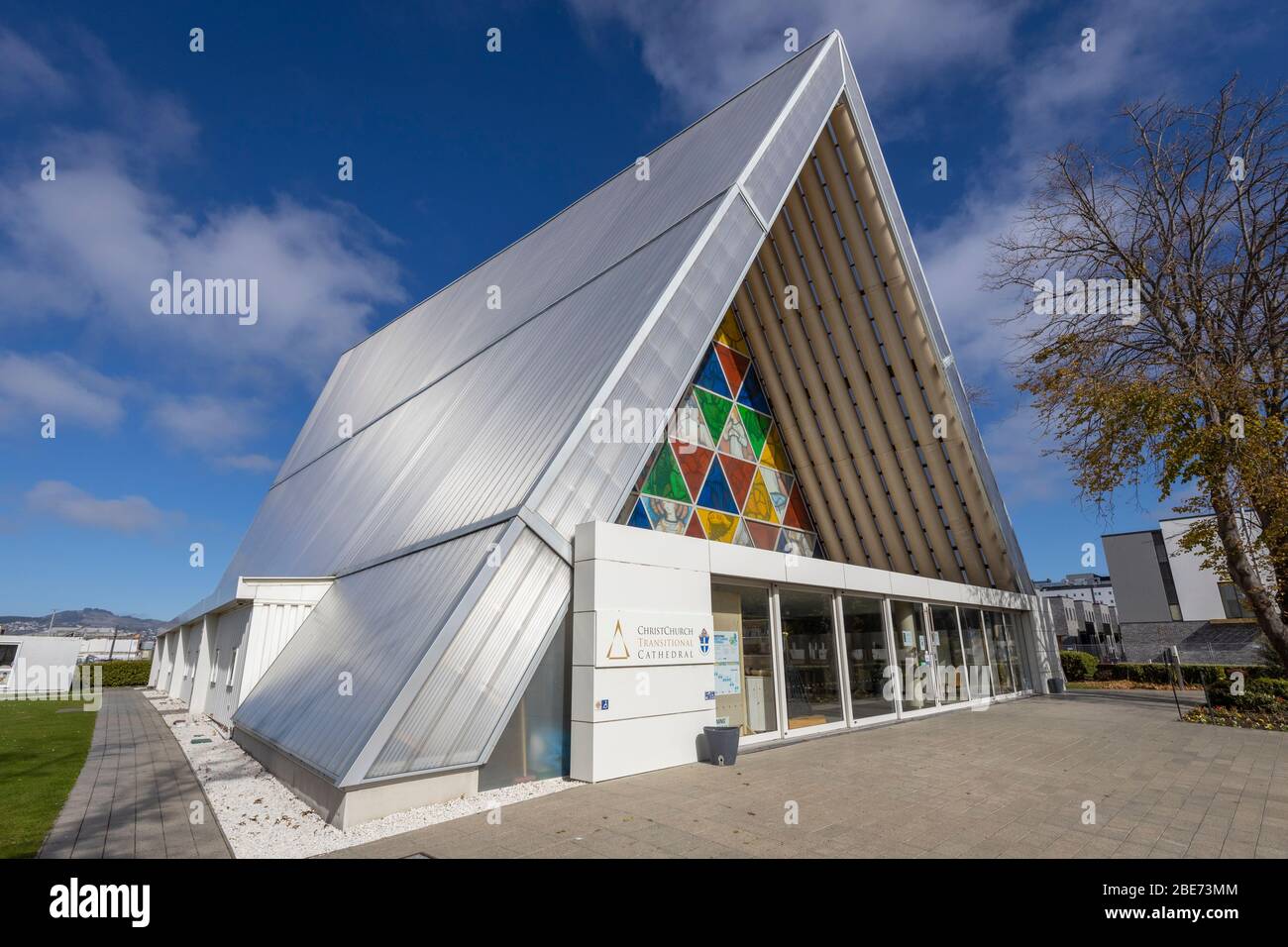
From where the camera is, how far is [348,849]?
18.8 ft

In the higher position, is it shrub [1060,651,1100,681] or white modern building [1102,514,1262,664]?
white modern building [1102,514,1262,664]

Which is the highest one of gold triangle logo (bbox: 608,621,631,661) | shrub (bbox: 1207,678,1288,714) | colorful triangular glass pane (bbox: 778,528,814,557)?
colorful triangular glass pane (bbox: 778,528,814,557)

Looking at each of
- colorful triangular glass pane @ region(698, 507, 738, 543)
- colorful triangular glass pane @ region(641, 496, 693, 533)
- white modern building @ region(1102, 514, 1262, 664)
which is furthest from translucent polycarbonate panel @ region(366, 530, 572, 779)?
white modern building @ region(1102, 514, 1262, 664)

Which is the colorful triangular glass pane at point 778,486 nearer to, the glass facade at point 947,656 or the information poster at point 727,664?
the glass facade at point 947,656

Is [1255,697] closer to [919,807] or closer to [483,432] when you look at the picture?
[919,807]

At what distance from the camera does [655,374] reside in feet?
34.5

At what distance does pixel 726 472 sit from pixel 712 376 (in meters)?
2.46

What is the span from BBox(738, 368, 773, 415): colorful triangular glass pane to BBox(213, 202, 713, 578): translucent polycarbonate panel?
5.15 m

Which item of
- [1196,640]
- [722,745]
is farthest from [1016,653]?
[1196,640]

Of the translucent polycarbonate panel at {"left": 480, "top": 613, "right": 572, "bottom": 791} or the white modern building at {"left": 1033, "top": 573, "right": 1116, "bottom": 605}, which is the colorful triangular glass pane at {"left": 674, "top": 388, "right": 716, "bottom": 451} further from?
the white modern building at {"left": 1033, "top": 573, "right": 1116, "bottom": 605}

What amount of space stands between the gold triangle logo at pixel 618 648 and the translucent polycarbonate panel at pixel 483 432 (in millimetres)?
2327

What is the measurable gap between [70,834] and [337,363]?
30387 millimetres

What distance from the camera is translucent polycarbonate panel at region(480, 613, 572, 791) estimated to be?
781cm
